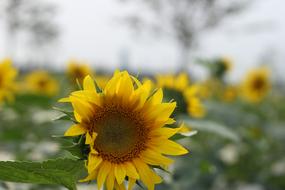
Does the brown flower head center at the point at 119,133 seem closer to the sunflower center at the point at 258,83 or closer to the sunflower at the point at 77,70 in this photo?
the sunflower at the point at 77,70

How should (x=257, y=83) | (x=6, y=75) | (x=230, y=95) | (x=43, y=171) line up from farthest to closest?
(x=230, y=95), (x=257, y=83), (x=6, y=75), (x=43, y=171)

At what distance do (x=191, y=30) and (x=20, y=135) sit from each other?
49.5 ft

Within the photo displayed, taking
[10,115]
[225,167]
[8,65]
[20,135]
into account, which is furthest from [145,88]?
[10,115]

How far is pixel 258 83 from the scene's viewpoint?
5.02 metres

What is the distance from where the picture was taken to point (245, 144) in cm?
435

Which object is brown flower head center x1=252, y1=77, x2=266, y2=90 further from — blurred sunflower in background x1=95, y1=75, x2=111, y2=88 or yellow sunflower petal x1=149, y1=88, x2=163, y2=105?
yellow sunflower petal x1=149, y1=88, x2=163, y2=105

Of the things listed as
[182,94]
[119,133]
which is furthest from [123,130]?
[182,94]

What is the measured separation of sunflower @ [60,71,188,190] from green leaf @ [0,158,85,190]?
1.5 inches

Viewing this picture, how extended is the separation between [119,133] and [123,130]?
2 centimetres

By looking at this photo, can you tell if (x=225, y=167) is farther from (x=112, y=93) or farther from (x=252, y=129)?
(x=112, y=93)

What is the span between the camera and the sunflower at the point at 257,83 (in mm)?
4996

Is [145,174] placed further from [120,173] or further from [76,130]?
[76,130]

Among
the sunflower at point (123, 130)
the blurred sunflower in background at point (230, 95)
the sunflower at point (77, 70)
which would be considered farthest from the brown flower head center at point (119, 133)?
the blurred sunflower in background at point (230, 95)

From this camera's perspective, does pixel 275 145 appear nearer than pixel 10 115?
No
